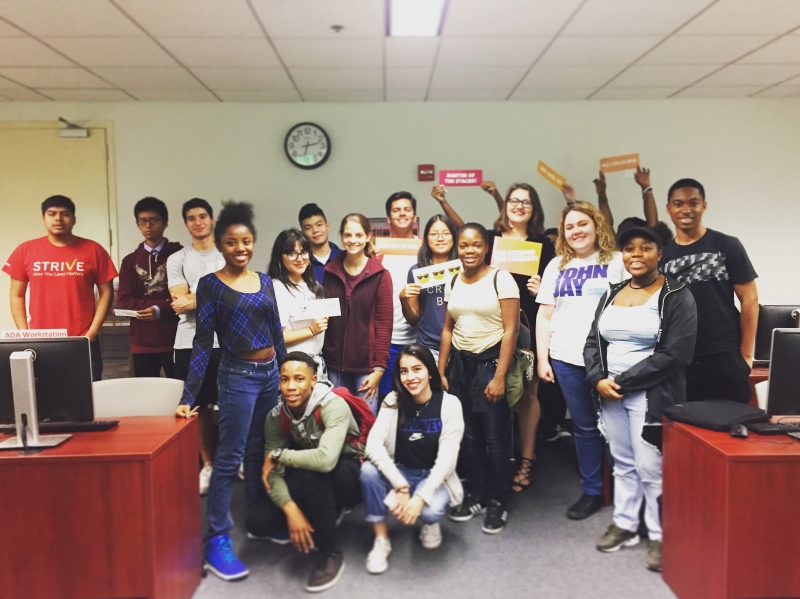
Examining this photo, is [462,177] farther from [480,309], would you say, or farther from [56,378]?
[56,378]

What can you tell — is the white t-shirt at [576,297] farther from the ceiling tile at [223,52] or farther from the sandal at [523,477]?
the ceiling tile at [223,52]

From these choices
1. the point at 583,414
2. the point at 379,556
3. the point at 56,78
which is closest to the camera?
the point at 379,556

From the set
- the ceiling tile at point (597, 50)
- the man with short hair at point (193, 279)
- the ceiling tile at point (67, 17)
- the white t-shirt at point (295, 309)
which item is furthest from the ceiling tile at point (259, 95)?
the white t-shirt at point (295, 309)

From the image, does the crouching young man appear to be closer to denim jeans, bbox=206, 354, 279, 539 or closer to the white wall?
denim jeans, bbox=206, 354, 279, 539

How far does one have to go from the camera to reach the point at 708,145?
459 cm

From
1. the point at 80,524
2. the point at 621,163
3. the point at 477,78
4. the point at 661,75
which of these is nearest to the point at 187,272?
the point at 80,524

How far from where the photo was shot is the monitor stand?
1.79 metres

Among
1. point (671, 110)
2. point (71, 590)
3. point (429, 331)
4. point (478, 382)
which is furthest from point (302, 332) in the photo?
point (671, 110)

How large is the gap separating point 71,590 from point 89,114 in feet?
13.0

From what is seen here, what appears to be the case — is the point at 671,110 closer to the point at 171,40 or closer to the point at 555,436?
the point at 555,436

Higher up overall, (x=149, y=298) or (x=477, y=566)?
(x=149, y=298)

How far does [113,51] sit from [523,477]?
3.64 meters

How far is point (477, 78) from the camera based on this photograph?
3.92m

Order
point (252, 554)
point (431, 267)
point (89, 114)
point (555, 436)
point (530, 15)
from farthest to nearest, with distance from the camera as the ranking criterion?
point (89, 114) → point (555, 436) → point (530, 15) → point (431, 267) → point (252, 554)
